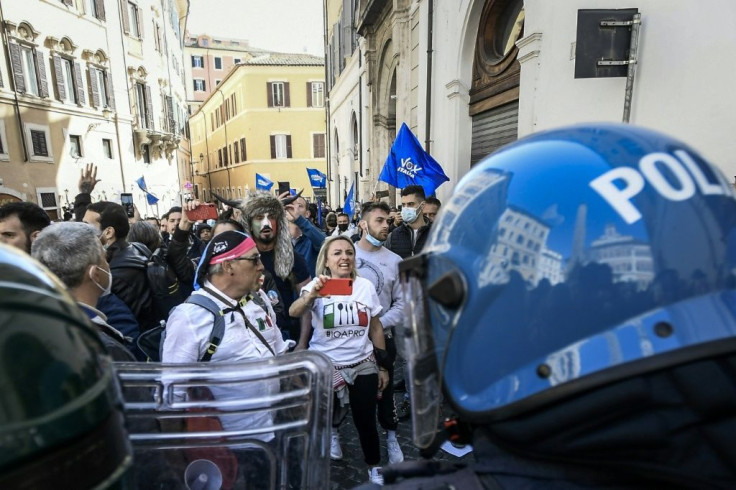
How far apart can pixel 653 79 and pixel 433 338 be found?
146 inches

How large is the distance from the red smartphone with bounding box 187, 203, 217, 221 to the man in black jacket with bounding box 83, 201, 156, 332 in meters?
0.44

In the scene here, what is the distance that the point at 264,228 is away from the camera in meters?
3.02

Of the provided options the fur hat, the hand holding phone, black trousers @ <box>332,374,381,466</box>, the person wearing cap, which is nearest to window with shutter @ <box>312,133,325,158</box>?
the hand holding phone

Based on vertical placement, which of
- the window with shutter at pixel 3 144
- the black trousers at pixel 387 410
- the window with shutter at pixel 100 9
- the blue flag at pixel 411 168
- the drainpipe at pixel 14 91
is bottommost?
the black trousers at pixel 387 410

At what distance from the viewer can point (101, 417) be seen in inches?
17.7

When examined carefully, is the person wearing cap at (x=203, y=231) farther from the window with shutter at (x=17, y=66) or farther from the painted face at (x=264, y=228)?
the window with shutter at (x=17, y=66)

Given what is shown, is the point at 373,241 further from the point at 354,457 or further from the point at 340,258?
the point at 354,457

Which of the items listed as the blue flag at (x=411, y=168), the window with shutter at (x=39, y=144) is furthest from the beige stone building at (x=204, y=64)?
the blue flag at (x=411, y=168)

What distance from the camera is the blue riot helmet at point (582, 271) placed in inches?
21.8

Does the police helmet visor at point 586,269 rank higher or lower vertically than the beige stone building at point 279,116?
lower

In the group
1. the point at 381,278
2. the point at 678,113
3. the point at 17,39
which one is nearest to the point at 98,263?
the point at 381,278

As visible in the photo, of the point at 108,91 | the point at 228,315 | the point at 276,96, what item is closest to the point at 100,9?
the point at 108,91

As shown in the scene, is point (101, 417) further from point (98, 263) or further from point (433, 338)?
point (98, 263)

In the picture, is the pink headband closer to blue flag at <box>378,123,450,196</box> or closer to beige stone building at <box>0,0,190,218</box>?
blue flag at <box>378,123,450,196</box>
